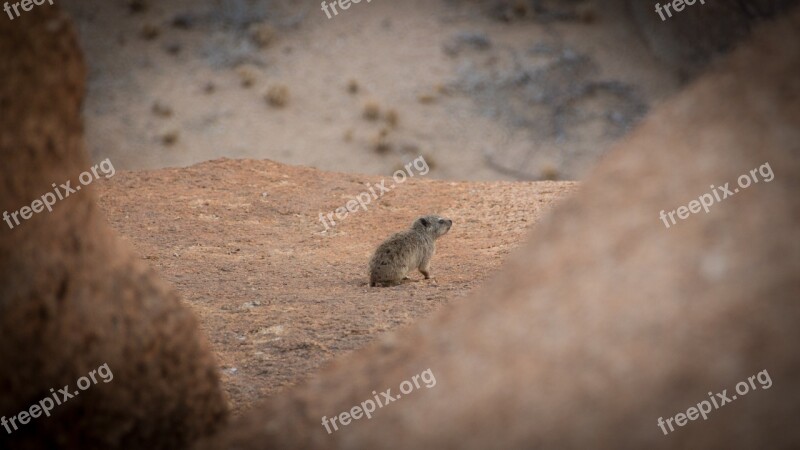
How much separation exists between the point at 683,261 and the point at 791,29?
0.99 metres

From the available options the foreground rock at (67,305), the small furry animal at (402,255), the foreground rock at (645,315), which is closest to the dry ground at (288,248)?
the small furry animal at (402,255)

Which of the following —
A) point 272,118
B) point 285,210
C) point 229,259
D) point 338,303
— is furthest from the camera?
point 272,118

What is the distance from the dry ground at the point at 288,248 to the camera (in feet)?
22.3

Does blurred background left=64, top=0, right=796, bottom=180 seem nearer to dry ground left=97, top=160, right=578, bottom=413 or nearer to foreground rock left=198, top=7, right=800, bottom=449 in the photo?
dry ground left=97, top=160, right=578, bottom=413

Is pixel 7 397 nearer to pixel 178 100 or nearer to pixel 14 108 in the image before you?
pixel 14 108

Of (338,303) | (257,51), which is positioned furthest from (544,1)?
(338,303)

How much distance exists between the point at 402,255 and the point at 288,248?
2.63 metres

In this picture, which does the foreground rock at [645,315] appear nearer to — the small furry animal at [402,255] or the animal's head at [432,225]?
the small furry animal at [402,255]

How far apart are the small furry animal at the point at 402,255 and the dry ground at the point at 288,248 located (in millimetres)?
Result: 189

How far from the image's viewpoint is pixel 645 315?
2.84 m

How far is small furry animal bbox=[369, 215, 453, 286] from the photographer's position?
8508 millimetres

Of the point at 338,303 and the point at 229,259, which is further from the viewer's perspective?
the point at 229,259

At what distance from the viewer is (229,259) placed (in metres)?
10.1

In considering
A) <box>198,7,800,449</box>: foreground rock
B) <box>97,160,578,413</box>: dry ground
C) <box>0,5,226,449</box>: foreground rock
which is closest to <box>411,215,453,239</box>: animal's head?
<box>97,160,578,413</box>: dry ground
